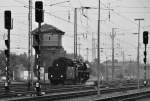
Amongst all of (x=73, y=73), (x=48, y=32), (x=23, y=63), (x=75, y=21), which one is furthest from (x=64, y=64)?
(x=23, y=63)

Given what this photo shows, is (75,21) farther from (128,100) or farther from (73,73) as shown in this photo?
(128,100)

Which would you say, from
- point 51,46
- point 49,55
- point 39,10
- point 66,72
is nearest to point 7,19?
point 39,10

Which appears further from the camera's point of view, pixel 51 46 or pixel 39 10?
pixel 51 46

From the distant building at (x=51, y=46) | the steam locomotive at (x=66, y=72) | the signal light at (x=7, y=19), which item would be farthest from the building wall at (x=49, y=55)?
the signal light at (x=7, y=19)

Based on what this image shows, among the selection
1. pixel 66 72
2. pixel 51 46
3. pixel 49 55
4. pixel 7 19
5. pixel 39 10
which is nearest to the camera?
pixel 39 10

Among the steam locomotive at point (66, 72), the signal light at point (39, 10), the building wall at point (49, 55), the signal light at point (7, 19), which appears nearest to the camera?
the signal light at point (39, 10)

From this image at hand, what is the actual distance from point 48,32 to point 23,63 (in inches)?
831

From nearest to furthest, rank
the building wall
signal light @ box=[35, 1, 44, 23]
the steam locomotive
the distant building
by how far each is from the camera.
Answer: signal light @ box=[35, 1, 44, 23] → the steam locomotive → the building wall → the distant building

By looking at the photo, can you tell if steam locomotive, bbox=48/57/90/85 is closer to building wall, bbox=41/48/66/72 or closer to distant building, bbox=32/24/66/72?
distant building, bbox=32/24/66/72

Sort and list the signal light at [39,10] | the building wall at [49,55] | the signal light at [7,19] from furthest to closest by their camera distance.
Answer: the building wall at [49,55] → the signal light at [7,19] → the signal light at [39,10]

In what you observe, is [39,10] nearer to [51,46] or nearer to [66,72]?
[66,72]

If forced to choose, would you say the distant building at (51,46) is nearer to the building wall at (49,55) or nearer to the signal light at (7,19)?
the building wall at (49,55)

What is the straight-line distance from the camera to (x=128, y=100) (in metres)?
35.8

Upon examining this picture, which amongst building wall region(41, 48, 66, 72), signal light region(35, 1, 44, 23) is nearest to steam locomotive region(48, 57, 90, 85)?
signal light region(35, 1, 44, 23)
